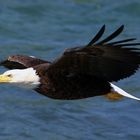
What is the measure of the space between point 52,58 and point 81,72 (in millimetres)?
3398

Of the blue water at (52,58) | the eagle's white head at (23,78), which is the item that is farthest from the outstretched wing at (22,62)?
the blue water at (52,58)

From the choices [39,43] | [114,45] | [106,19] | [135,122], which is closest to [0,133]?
[135,122]

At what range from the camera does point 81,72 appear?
7.47 meters

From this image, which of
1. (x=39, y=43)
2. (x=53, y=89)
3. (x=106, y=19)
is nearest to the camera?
(x=53, y=89)

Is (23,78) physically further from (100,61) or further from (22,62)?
(100,61)

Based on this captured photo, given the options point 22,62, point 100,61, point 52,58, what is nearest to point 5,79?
point 22,62

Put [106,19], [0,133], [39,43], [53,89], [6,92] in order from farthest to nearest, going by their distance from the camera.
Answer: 1. [106,19]
2. [39,43]
3. [6,92]
4. [0,133]
5. [53,89]

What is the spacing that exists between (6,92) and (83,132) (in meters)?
1.38

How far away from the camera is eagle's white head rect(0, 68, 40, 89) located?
7.55 meters

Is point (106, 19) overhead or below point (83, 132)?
overhead

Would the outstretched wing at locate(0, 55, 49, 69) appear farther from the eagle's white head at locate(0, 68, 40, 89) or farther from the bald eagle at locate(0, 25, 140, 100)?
the eagle's white head at locate(0, 68, 40, 89)

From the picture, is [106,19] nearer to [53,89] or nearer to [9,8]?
[9,8]

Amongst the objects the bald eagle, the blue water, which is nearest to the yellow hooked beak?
the bald eagle

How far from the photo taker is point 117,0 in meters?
13.3
